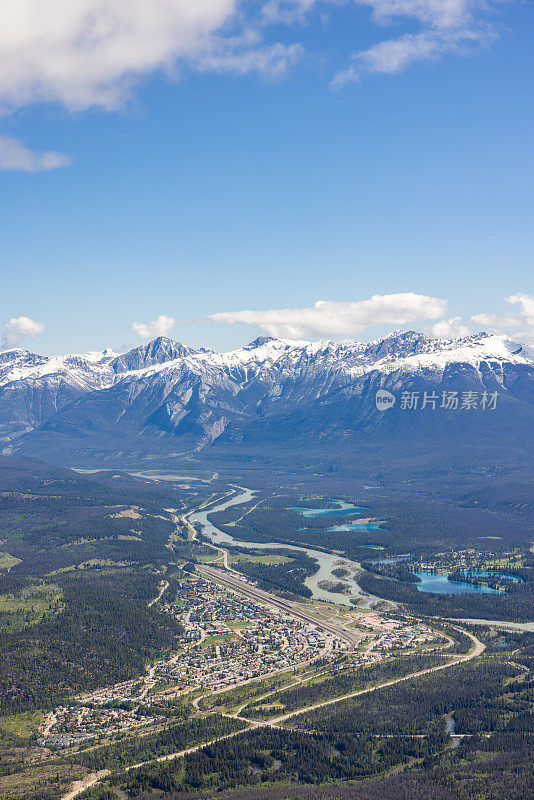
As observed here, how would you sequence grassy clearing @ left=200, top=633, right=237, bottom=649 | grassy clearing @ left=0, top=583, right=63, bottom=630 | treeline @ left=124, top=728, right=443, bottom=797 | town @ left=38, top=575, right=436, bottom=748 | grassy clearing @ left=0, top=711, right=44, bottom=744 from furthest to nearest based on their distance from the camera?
grassy clearing @ left=0, top=583, right=63, bottom=630 < grassy clearing @ left=200, top=633, right=237, bottom=649 < town @ left=38, top=575, right=436, bottom=748 < grassy clearing @ left=0, top=711, right=44, bottom=744 < treeline @ left=124, top=728, right=443, bottom=797

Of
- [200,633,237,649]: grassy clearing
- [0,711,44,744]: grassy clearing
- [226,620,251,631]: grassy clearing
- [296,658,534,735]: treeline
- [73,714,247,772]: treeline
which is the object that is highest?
[296,658,534,735]: treeline

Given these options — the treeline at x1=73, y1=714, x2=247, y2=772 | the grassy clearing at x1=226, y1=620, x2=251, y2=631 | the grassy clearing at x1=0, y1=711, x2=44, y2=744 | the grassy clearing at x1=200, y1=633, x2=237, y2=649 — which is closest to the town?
the grassy clearing at x1=200, y1=633, x2=237, y2=649

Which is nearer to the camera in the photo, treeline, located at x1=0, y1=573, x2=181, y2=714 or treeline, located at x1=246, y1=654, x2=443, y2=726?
treeline, located at x1=246, y1=654, x2=443, y2=726

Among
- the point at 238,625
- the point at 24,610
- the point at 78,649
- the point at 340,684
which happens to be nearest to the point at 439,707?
the point at 340,684

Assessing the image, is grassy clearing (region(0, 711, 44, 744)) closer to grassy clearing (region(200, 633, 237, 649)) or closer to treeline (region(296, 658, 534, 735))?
grassy clearing (region(200, 633, 237, 649))

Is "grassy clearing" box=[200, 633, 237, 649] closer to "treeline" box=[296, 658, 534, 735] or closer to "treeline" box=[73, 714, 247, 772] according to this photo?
"treeline" box=[73, 714, 247, 772]

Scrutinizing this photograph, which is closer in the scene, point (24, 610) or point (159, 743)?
point (159, 743)

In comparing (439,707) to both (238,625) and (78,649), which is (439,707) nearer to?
(238,625)

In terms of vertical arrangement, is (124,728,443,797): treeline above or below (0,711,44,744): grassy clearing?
above

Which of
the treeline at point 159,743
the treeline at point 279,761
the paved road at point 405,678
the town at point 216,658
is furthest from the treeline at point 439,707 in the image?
the town at point 216,658

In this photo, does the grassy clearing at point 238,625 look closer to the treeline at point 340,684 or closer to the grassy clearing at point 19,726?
the treeline at point 340,684

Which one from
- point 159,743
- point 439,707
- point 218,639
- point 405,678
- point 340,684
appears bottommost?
point 159,743

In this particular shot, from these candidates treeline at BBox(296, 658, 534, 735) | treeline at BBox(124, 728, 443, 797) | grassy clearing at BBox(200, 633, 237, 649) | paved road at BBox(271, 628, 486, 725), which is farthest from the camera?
grassy clearing at BBox(200, 633, 237, 649)
